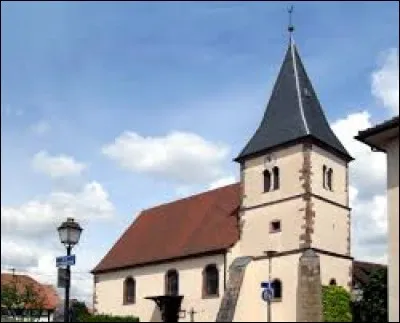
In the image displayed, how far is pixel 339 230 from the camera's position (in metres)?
38.3

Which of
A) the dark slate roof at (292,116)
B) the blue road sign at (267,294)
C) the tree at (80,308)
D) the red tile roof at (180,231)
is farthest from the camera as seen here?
the tree at (80,308)

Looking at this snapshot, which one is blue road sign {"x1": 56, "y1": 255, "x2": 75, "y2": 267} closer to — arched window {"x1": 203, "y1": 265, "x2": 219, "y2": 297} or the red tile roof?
the red tile roof

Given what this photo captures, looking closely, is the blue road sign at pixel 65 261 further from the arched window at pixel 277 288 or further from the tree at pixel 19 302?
the tree at pixel 19 302

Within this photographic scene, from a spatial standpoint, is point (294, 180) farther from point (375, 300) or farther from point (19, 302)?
point (19, 302)

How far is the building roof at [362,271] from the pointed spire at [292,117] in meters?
7.35

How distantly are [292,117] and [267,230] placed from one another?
637 cm

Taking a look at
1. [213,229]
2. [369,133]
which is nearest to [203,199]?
[213,229]

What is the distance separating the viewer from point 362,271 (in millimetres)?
45531

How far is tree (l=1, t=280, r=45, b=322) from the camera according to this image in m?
60.2

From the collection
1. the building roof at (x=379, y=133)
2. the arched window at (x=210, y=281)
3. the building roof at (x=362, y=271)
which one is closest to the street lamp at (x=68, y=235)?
the building roof at (x=379, y=133)

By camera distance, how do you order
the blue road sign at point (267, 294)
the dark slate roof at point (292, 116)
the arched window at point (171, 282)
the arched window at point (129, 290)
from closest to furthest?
the blue road sign at point (267, 294) < the dark slate roof at point (292, 116) < the arched window at point (171, 282) < the arched window at point (129, 290)

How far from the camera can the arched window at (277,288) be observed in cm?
3614

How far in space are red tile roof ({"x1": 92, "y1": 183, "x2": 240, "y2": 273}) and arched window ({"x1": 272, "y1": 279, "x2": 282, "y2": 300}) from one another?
3.63 m

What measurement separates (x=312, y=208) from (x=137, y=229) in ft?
54.6
